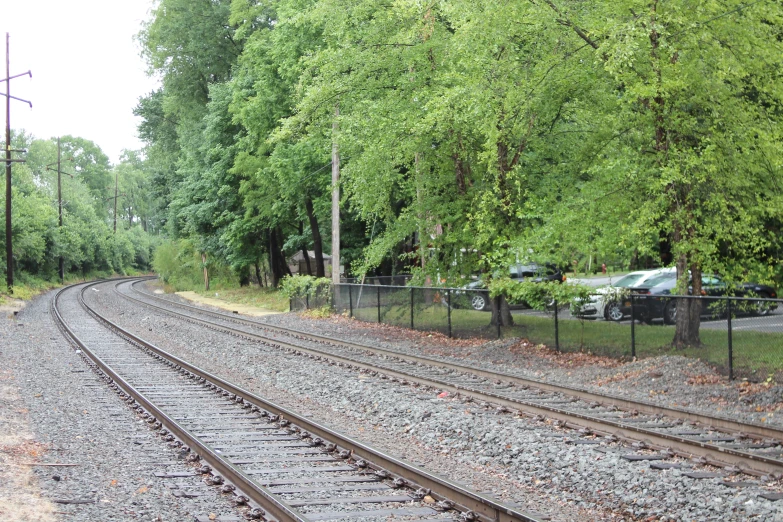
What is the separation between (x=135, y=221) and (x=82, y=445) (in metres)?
165

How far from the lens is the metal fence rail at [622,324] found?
504 inches

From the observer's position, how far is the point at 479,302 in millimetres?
20938

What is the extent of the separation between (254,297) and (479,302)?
27.0m

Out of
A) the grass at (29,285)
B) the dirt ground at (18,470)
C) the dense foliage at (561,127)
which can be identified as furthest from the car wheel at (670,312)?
the grass at (29,285)

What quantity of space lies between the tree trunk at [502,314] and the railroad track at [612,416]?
9.92 feet

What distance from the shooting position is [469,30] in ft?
54.6

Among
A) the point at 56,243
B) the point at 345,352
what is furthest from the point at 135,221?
the point at 345,352

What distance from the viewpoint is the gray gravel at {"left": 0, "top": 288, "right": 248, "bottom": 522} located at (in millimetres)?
7332

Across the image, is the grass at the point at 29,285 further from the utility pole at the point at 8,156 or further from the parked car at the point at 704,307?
the parked car at the point at 704,307

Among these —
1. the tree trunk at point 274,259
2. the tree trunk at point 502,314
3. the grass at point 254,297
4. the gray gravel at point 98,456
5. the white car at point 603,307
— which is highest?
the tree trunk at point 274,259

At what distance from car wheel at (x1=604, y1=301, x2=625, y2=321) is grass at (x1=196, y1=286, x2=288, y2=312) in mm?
22502

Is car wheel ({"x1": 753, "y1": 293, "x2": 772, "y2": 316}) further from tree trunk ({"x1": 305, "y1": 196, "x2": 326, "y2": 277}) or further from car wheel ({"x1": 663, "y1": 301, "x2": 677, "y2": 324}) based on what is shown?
tree trunk ({"x1": 305, "y1": 196, "x2": 326, "y2": 277})

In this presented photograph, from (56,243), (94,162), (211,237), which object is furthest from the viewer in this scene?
(94,162)

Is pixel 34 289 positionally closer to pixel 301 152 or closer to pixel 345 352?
pixel 301 152
